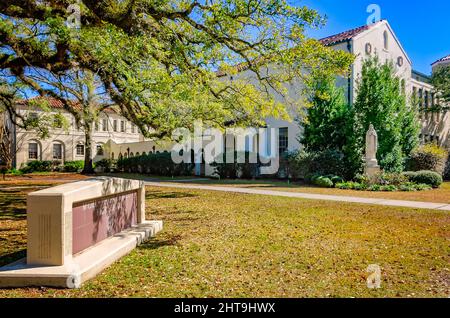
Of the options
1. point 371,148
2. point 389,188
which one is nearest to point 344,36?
point 371,148

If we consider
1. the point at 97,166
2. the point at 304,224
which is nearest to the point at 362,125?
the point at 304,224

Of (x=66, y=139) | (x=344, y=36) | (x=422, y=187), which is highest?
(x=344, y=36)

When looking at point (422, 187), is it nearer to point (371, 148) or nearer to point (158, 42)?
point (371, 148)

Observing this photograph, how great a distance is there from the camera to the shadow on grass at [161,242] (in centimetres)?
637

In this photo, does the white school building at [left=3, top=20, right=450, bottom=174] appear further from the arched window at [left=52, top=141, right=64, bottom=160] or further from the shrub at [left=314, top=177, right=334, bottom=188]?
the shrub at [left=314, top=177, right=334, bottom=188]

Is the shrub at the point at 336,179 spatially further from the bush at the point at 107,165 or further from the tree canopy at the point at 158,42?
the bush at the point at 107,165

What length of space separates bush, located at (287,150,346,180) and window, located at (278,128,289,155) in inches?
178

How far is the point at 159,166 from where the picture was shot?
29906mm

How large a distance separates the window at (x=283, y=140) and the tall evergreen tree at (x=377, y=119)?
5858 millimetres

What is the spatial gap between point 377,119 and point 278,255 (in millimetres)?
17154

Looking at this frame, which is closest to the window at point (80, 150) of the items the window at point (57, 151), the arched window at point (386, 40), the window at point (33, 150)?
the window at point (57, 151)

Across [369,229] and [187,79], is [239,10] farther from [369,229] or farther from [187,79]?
[369,229]

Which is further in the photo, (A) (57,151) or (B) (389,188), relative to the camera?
(A) (57,151)

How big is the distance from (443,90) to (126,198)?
32.0 m
